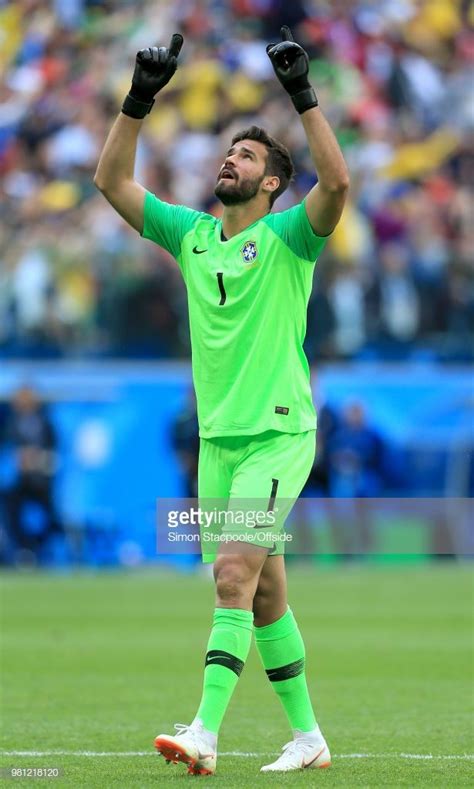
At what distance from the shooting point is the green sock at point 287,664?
236 inches

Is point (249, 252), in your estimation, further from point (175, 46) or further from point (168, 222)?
point (175, 46)

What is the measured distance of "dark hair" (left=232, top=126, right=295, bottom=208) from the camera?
241 inches

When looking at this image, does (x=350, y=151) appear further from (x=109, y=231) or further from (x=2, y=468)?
(x=2, y=468)

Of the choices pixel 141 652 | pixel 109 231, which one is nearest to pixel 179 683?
pixel 141 652

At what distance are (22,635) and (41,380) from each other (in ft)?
25.4

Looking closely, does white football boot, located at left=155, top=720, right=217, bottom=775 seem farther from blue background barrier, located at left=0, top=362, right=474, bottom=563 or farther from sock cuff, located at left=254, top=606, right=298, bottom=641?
blue background barrier, located at left=0, top=362, right=474, bottom=563

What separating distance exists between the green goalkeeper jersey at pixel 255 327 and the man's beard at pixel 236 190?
12 centimetres

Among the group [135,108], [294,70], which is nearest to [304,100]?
[294,70]

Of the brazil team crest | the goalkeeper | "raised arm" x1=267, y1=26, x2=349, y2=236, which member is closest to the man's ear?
the goalkeeper

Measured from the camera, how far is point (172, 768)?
5.80 metres

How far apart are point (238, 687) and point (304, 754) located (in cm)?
352

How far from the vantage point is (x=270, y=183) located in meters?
6.11

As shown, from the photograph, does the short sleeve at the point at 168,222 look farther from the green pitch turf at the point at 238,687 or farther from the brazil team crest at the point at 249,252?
the green pitch turf at the point at 238,687

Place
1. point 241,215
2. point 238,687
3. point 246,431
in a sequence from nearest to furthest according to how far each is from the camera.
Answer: point 246,431 → point 241,215 → point 238,687
